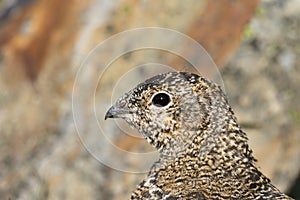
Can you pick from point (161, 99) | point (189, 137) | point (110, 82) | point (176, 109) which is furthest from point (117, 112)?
point (110, 82)

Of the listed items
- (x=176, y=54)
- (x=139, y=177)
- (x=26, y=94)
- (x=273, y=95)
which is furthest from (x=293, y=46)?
(x=26, y=94)

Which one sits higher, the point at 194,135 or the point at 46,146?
the point at 46,146

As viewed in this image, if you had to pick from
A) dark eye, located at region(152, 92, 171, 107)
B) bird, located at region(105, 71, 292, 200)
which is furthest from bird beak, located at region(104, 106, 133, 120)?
dark eye, located at region(152, 92, 171, 107)

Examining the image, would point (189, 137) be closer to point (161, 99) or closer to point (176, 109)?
point (176, 109)

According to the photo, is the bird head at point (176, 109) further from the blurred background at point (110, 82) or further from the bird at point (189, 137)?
the blurred background at point (110, 82)

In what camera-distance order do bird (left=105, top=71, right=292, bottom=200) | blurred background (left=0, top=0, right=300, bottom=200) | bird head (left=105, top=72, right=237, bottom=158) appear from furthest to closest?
blurred background (left=0, top=0, right=300, bottom=200) < bird head (left=105, top=72, right=237, bottom=158) < bird (left=105, top=71, right=292, bottom=200)

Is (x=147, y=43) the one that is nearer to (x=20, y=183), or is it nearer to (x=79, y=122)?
(x=79, y=122)

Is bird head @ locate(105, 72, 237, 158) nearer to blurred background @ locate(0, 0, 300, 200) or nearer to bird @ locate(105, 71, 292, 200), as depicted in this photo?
bird @ locate(105, 71, 292, 200)

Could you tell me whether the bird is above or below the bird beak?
below

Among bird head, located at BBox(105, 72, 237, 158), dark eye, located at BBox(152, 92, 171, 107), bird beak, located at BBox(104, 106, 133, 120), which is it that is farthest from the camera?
bird beak, located at BBox(104, 106, 133, 120)

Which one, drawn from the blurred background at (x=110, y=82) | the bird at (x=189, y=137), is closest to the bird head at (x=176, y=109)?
the bird at (x=189, y=137)
